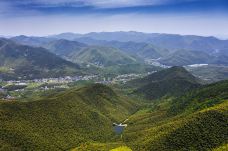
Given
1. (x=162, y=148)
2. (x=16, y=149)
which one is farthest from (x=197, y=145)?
A: (x=16, y=149)

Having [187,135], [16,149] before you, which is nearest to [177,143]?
[187,135]

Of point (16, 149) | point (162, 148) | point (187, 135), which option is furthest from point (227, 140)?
point (16, 149)

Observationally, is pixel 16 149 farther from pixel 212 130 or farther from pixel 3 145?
pixel 212 130

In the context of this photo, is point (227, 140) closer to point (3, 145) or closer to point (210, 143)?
point (210, 143)

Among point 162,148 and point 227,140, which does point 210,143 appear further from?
point 162,148

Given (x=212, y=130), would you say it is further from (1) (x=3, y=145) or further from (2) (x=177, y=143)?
(1) (x=3, y=145)

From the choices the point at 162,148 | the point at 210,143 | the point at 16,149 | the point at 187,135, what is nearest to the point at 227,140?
the point at 210,143
